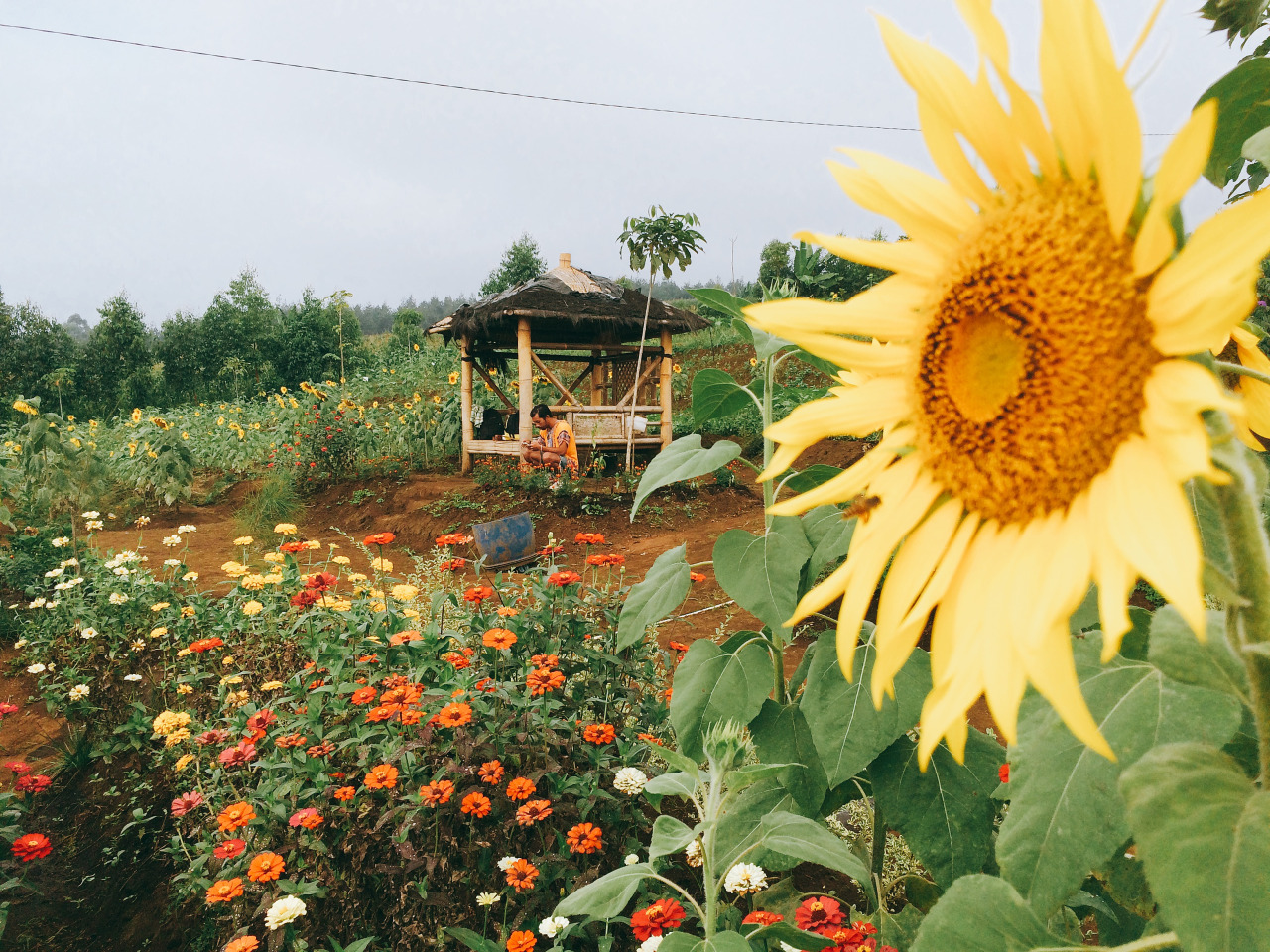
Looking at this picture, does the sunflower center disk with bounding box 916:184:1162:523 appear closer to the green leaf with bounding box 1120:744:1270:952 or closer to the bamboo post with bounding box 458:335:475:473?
the green leaf with bounding box 1120:744:1270:952

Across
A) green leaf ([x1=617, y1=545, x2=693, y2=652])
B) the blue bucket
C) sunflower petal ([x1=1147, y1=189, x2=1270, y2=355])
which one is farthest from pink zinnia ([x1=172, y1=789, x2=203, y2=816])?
the blue bucket

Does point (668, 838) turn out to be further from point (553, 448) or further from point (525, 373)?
point (525, 373)

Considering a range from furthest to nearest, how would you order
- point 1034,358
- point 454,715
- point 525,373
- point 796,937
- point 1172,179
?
1. point 525,373
2. point 454,715
3. point 796,937
4. point 1034,358
5. point 1172,179

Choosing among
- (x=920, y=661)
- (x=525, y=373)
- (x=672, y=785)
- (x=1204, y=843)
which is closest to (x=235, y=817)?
(x=672, y=785)

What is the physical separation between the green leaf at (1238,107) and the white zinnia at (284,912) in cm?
208

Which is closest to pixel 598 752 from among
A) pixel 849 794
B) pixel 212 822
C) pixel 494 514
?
pixel 849 794

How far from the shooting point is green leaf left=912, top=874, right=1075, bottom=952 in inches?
24.1

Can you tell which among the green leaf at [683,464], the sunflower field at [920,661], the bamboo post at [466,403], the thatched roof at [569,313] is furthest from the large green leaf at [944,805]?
the bamboo post at [466,403]

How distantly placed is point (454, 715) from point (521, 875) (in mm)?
441

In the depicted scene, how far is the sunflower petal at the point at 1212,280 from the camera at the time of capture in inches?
12.8

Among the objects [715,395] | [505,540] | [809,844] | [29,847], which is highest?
[715,395]

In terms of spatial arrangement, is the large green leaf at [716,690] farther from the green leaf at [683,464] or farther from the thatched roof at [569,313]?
the thatched roof at [569,313]

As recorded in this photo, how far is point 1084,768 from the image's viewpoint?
67cm

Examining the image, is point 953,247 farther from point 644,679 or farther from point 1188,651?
point 644,679
